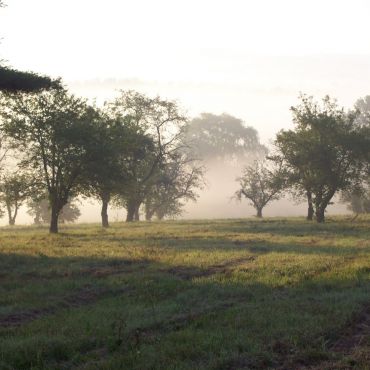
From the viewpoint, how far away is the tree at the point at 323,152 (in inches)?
1890

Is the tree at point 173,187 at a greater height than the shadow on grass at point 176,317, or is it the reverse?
the tree at point 173,187

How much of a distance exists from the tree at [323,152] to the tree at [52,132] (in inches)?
878

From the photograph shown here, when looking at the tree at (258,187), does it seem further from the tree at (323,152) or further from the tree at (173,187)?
the tree at (323,152)

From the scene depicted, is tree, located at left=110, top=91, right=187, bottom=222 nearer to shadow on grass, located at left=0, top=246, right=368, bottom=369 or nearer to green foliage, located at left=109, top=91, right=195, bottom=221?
green foliage, located at left=109, top=91, right=195, bottom=221

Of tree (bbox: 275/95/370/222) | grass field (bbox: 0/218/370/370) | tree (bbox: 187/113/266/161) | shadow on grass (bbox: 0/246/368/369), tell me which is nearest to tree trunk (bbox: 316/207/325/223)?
tree (bbox: 275/95/370/222)

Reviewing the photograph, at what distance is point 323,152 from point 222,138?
6955cm

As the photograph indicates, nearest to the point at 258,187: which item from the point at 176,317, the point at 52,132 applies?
the point at 52,132

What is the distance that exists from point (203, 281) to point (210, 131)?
103 metres

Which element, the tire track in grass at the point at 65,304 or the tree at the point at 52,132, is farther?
the tree at the point at 52,132

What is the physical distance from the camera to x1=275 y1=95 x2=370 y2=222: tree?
157ft

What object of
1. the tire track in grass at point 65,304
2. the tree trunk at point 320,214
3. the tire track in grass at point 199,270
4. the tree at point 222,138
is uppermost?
the tree at point 222,138

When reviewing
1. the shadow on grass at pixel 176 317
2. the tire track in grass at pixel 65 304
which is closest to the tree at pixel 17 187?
the shadow on grass at pixel 176 317

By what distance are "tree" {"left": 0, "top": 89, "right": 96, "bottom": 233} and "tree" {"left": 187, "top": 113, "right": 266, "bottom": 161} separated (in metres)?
75.4

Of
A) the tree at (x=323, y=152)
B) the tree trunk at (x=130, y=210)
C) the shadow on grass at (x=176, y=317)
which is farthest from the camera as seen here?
the tree trunk at (x=130, y=210)
